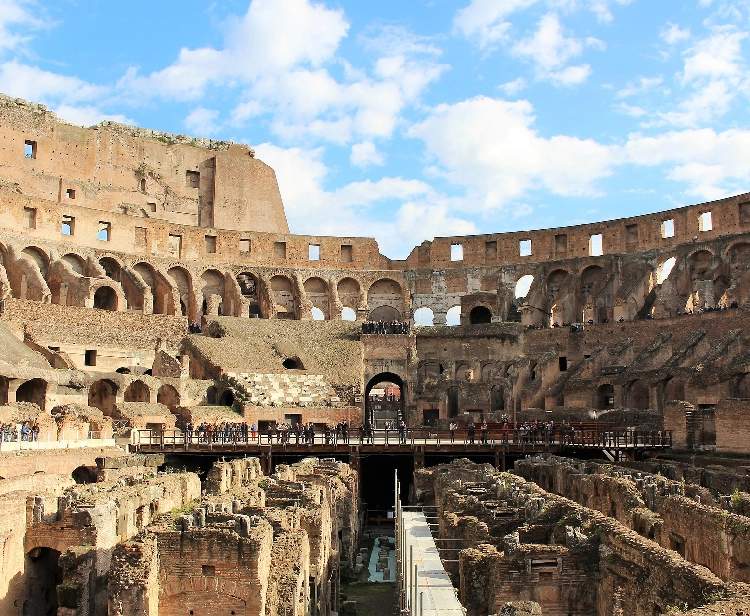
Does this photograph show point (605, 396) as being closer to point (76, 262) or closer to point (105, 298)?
point (105, 298)

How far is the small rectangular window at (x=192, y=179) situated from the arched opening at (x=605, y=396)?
114 ft

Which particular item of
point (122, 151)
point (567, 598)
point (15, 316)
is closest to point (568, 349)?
point (15, 316)

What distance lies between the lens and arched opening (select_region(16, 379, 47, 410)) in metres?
32.2

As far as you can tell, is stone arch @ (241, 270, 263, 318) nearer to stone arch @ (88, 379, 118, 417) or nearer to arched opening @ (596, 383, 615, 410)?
stone arch @ (88, 379, 118, 417)

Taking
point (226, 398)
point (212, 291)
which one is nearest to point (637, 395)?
point (226, 398)

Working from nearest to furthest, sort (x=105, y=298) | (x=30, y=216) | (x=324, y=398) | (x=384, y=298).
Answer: (x=324, y=398)
(x=30, y=216)
(x=105, y=298)
(x=384, y=298)

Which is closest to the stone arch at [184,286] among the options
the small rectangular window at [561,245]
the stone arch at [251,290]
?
the stone arch at [251,290]

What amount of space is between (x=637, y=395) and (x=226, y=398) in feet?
64.3

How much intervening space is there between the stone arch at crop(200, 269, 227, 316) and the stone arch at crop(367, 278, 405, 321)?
33.2 feet

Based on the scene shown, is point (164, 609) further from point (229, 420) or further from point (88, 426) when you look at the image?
point (229, 420)

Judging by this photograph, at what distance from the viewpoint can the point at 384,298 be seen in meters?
57.5

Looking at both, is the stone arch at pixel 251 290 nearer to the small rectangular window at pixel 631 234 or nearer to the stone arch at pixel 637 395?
the small rectangular window at pixel 631 234

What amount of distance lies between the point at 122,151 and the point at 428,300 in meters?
24.5

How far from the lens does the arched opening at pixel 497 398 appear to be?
143 ft
